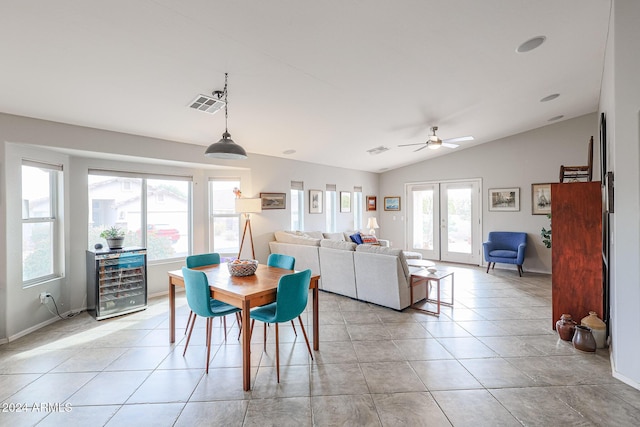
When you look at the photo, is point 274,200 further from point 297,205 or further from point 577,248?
point 577,248

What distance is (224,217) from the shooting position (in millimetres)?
5574

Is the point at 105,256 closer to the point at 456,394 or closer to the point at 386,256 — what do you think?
the point at 386,256

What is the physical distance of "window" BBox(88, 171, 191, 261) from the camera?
433 centimetres

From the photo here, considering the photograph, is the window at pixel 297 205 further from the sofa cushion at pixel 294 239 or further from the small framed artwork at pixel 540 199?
the small framed artwork at pixel 540 199

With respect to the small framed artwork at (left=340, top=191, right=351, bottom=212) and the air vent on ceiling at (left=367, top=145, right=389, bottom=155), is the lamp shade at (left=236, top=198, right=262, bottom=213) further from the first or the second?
the small framed artwork at (left=340, top=191, right=351, bottom=212)

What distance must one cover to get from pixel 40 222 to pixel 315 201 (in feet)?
15.5

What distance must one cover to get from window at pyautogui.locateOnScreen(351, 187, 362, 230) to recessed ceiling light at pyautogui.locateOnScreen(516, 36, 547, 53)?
5.36m

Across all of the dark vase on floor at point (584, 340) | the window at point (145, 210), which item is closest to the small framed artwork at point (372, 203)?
the window at point (145, 210)

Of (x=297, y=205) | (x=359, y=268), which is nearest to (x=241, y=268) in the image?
(x=359, y=268)

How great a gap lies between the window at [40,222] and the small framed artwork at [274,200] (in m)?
3.01

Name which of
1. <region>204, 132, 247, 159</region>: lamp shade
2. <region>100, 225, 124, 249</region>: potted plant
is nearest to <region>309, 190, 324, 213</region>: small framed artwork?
<region>100, 225, 124, 249</region>: potted plant

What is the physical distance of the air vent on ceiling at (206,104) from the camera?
3.36m

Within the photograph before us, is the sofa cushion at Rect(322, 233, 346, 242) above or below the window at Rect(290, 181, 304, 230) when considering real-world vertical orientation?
below

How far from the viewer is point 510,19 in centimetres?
262
